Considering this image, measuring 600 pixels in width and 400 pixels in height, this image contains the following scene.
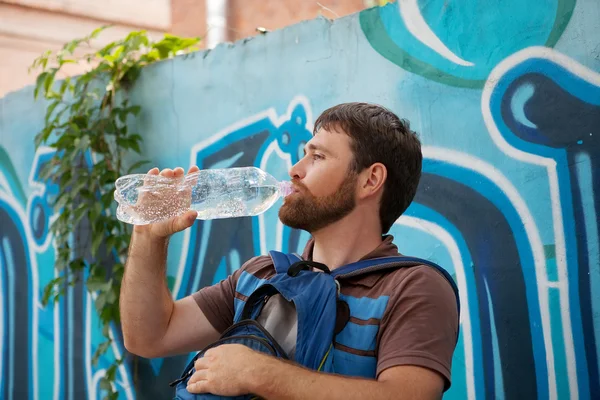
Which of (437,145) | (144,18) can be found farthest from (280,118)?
(144,18)

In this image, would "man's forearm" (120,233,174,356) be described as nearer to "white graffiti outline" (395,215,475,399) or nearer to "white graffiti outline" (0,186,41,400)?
"white graffiti outline" (395,215,475,399)

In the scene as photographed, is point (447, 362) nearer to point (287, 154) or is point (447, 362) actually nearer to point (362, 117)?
point (362, 117)

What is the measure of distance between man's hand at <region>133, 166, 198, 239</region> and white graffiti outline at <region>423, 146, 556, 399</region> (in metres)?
1.00

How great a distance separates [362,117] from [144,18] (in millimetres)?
6377

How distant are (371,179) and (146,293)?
704 mm

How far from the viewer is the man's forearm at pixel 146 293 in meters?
2.18

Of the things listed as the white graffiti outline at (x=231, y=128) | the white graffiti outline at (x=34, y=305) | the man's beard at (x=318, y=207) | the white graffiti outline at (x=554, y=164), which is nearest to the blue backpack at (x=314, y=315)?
the man's beard at (x=318, y=207)

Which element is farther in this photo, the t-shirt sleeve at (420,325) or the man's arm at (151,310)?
the man's arm at (151,310)

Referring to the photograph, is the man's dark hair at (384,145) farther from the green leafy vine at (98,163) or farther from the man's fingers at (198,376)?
the green leafy vine at (98,163)

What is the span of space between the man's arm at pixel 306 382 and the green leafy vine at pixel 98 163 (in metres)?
2.20

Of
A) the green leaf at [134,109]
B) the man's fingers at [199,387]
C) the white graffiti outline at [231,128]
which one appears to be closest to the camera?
the man's fingers at [199,387]

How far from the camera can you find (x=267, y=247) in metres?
3.40

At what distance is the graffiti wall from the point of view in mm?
2447

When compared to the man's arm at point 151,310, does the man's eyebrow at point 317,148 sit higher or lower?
higher
